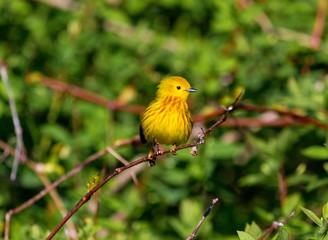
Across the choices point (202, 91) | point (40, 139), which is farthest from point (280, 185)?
point (40, 139)

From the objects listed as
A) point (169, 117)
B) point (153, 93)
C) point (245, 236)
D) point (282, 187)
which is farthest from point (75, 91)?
point (245, 236)

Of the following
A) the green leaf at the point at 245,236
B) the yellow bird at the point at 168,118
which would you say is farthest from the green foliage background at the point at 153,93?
the green leaf at the point at 245,236

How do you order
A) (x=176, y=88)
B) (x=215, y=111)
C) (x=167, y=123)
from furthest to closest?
(x=215, y=111), (x=176, y=88), (x=167, y=123)

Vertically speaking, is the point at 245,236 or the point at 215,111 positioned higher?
the point at 215,111

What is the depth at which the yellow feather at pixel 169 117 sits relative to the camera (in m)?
3.98

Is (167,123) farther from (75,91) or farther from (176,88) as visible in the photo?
(75,91)

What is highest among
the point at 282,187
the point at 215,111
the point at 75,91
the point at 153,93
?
the point at 215,111

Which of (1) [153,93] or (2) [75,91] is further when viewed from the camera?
(1) [153,93]

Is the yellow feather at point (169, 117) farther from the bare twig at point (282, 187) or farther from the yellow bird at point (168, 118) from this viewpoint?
the bare twig at point (282, 187)

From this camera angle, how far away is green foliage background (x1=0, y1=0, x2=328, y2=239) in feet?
16.5

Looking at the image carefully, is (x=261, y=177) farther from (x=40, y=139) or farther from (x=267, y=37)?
(x=40, y=139)

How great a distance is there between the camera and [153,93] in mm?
5973

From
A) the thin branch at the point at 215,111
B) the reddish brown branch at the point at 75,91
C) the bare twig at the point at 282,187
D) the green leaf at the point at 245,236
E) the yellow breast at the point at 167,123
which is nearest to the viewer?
the green leaf at the point at 245,236

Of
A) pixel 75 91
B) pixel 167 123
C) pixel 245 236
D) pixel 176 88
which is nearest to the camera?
pixel 245 236
